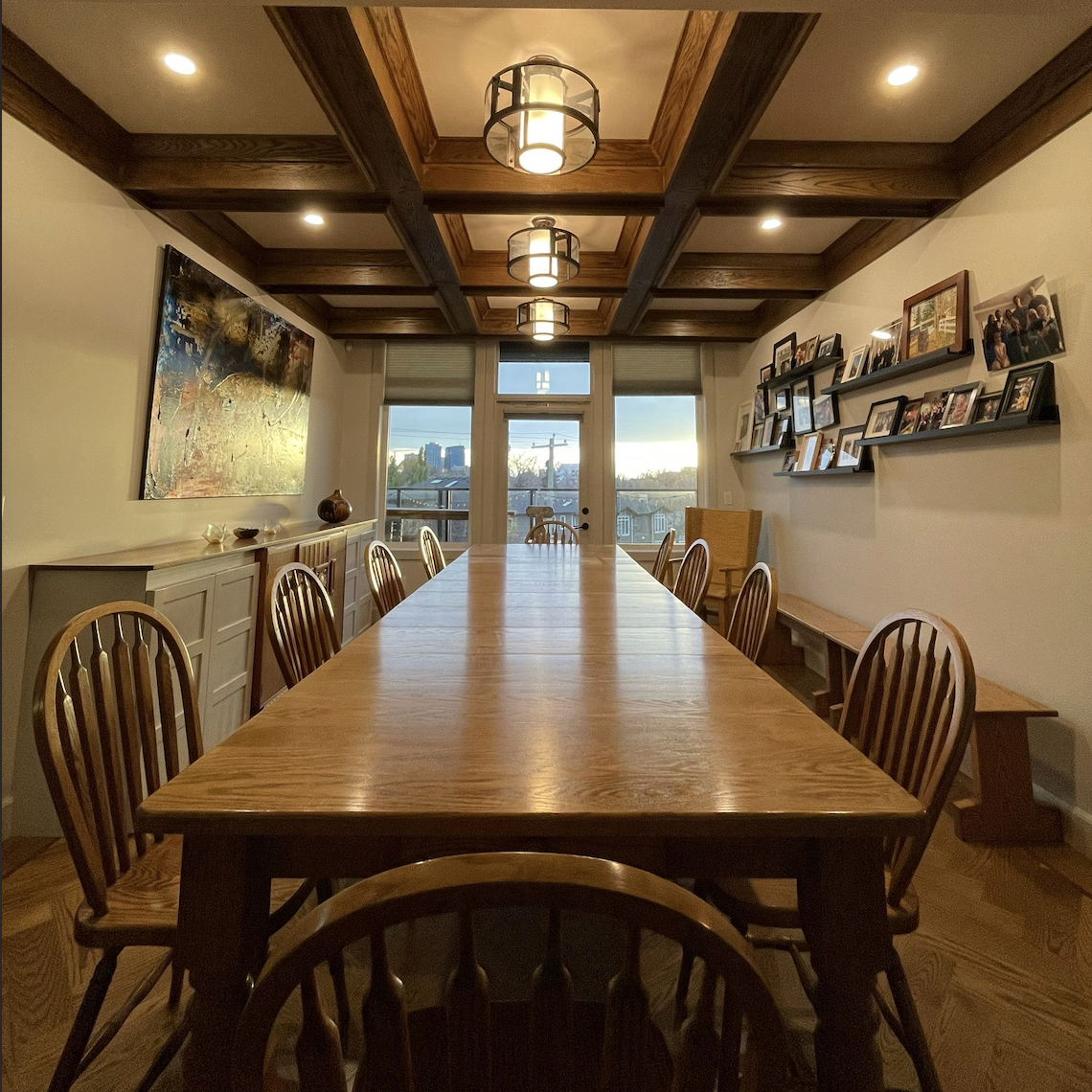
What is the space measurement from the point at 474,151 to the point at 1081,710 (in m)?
3.19

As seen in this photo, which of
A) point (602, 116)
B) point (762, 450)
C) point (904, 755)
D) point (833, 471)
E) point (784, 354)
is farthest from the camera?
point (762, 450)

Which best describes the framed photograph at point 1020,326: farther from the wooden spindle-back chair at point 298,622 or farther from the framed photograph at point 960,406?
the wooden spindle-back chair at point 298,622

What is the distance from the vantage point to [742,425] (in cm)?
531

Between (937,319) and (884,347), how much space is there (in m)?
0.44

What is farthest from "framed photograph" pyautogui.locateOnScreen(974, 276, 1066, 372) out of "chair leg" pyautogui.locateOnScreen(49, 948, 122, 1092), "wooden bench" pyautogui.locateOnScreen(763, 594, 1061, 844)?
"chair leg" pyautogui.locateOnScreen(49, 948, 122, 1092)

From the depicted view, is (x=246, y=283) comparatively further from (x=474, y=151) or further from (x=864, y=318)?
(x=864, y=318)

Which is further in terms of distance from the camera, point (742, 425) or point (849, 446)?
point (742, 425)

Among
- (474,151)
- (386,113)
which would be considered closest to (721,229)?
(474,151)

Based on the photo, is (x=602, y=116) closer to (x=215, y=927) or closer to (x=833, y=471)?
(x=833, y=471)

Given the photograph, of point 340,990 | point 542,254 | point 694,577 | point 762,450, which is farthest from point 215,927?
point 762,450

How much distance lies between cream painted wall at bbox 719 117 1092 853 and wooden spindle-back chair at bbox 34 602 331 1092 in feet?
8.28

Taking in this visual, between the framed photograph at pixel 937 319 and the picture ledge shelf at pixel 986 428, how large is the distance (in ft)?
1.16

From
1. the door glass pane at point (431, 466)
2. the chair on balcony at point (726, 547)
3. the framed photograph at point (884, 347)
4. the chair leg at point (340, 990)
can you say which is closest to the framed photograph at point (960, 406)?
the framed photograph at point (884, 347)

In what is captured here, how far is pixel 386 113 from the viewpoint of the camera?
2236 mm
